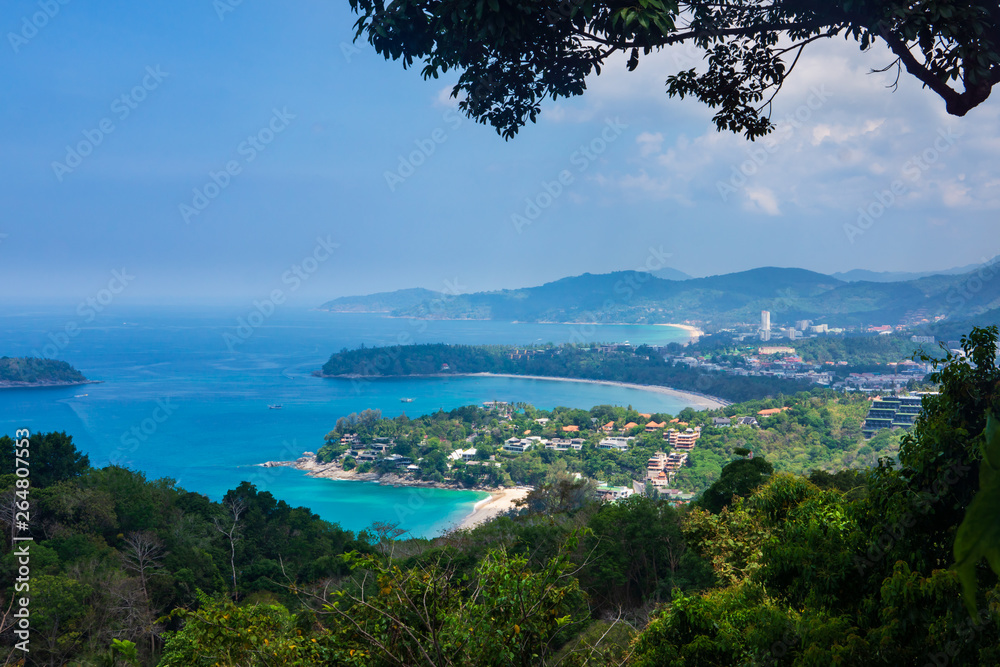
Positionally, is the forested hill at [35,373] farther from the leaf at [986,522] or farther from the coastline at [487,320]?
the coastline at [487,320]

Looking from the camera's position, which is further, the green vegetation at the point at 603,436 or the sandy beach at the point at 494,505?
the green vegetation at the point at 603,436

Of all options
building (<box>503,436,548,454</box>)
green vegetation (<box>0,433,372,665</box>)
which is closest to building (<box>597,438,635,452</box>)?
building (<box>503,436,548,454</box>)

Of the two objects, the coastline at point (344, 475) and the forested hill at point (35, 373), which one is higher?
the forested hill at point (35, 373)

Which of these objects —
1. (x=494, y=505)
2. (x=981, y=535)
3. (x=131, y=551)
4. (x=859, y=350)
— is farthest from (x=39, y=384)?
(x=859, y=350)

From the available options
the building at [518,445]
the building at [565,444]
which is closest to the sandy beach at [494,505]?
the building at [518,445]

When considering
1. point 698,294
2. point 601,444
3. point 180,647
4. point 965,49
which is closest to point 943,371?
point 965,49

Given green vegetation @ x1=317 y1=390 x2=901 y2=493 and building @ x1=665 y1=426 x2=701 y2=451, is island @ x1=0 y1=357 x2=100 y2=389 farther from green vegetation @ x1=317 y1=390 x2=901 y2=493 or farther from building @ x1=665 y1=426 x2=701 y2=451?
building @ x1=665 y1=426 x2=701 y2=451
